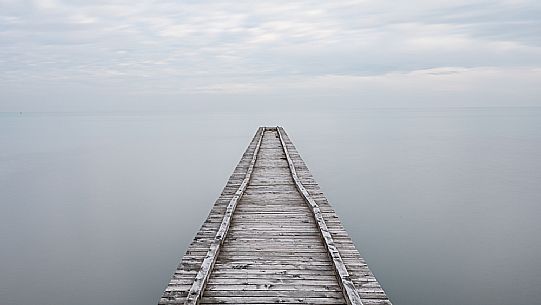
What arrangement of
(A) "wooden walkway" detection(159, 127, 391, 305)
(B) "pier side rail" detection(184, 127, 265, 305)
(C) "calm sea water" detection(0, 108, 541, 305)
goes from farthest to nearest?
1. (C) "calm sea water" detection(0, 108, 541, 305)
2. (A) "wooden walkway" detection(159, 127, 391, 305)
3. (B) "pier side rail" detection(184, 127, 265, 305)

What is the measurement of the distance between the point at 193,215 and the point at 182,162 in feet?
48.9

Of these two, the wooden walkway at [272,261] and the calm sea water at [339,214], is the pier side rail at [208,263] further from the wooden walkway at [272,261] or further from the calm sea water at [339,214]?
the calm sea water at [339,214]

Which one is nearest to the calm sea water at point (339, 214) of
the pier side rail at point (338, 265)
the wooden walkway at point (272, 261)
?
the wooden walkway at point (272, 261)

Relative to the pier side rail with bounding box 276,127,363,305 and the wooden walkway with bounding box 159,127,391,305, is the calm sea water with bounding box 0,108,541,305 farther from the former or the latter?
the pier side rail with bounding box 276,127,363,305

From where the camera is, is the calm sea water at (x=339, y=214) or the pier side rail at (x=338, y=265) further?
the calm sea water at (x=339, y=214)

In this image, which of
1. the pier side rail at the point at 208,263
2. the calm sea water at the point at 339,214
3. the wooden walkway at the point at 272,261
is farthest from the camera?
the calm sea water at the point at 339,214

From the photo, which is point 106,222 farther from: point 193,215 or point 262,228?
point 262,228

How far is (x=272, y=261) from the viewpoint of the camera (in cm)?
525

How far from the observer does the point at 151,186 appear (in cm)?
2183

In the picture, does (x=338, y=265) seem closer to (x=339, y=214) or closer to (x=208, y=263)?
(x=208, y=263)

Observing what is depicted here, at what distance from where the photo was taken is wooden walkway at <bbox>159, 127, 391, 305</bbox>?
4328 mm

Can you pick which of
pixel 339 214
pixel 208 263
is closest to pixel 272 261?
pixel 208 263

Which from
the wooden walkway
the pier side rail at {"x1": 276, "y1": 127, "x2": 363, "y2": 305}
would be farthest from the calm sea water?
the pier side rail at {"x1": 276, "y1": 127, "x2": 363, "y2": 305}

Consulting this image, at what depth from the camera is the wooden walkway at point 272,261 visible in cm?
433
